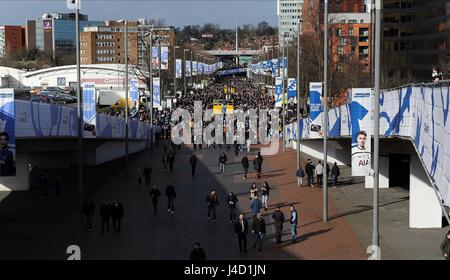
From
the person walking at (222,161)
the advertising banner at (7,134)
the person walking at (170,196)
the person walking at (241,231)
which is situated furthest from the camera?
the person walking at (222,161)

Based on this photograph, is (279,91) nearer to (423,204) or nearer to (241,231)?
(423,204)

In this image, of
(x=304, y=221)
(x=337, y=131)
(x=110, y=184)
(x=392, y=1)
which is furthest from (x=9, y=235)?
(x=392, y=1)

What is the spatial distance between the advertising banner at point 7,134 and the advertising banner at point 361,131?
9.32m

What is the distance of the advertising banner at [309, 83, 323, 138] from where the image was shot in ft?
118

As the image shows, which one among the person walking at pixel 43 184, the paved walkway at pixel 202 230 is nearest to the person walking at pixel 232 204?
the paved walkway at pixel 202 230

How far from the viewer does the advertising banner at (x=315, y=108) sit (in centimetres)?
3594

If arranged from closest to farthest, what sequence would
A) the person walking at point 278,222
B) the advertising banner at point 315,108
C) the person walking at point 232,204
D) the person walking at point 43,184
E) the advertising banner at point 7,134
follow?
the advertising banner at point 7,134 < the person walking at point 278,222 < the person walking at point 232,204 < the person walking at point 43,184 < the advertising banner at point 315,108

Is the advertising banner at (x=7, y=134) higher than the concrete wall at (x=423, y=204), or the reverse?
the advertising banner at (x=7, y=134)

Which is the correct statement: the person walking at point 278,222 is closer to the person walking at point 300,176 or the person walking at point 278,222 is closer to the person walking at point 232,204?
the person walking at point 232,204

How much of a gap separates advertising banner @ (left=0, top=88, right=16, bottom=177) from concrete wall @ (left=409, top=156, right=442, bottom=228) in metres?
12.0

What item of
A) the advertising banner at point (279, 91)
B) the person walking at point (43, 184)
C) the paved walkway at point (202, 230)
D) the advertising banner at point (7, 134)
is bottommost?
the paved walkway at point (202, 230)

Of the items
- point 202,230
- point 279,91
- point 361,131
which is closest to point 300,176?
point 202,230
